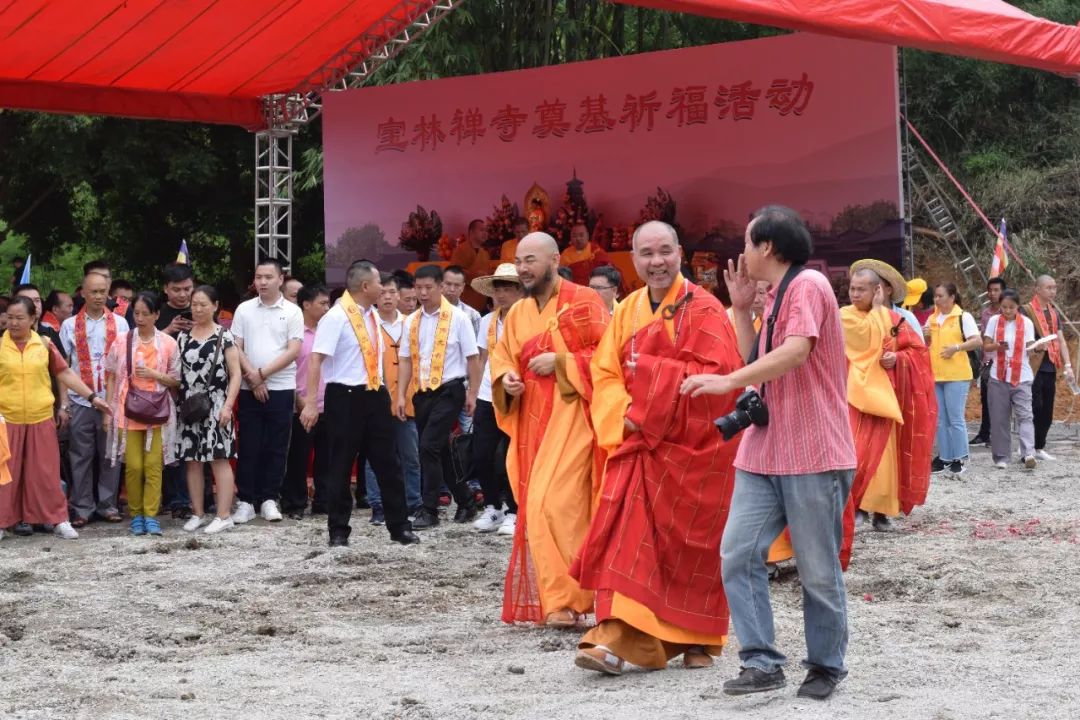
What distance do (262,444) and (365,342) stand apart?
5.69 ft

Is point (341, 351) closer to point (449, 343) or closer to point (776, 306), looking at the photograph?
point (449, 343)

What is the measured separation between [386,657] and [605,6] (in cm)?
1441

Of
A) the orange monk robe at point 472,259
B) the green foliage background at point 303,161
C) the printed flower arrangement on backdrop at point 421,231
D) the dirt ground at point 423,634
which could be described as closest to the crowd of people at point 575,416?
the dirt ground at point 423,634

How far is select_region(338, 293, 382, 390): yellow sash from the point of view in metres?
8.36

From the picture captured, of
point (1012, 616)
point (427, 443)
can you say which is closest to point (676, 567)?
point (1012, 616)

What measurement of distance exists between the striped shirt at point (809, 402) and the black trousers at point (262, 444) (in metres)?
5.71

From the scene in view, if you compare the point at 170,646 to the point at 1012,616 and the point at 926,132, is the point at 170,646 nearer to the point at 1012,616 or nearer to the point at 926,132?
the point at 1012,616

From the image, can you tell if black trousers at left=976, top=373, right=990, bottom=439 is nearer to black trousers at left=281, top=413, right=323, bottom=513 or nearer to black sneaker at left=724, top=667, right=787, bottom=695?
black trousers at left=281, top=413, right=323, bottom=513

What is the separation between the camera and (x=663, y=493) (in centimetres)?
516

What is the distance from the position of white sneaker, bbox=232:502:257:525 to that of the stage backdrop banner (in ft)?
18.0

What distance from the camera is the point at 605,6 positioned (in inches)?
731

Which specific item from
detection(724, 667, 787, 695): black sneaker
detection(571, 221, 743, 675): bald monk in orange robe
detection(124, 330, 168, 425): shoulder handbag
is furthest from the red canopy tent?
detection(724, 667, 787, 695): black sneaker

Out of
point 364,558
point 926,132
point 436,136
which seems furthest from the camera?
point 926,132

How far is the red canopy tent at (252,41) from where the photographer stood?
10773 mm
